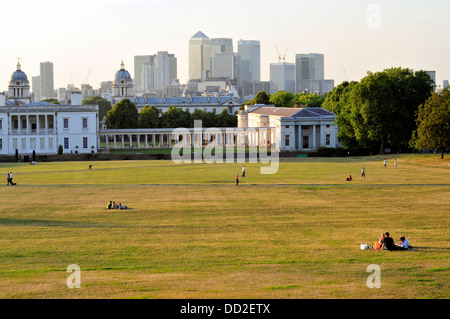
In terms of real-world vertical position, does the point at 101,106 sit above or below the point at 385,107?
above

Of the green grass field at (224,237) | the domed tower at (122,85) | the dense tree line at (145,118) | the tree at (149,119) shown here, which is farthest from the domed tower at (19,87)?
the green grass field at (224,237)

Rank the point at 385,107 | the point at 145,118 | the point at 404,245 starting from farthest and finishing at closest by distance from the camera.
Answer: the point at 145,118 < the point at 385,107 < the point at 404,245

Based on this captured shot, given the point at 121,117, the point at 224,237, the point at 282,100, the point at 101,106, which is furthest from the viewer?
the point at 101,106

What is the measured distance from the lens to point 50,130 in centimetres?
10144

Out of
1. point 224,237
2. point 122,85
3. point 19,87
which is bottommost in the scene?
point 224,237

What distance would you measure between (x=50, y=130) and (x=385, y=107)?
51.0 meters

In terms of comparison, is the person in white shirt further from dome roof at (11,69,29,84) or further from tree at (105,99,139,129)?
dome roof at (11,69,29,84)

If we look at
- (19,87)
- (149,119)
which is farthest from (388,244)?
(19,87)

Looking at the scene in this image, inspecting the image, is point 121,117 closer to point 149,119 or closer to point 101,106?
point 149,119

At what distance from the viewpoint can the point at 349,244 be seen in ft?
80.9

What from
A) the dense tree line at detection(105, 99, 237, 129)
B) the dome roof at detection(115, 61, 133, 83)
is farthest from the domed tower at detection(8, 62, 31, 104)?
the dome roof at detection(115, 61, 133, 83)

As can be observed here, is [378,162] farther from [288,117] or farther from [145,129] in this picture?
[145,129]

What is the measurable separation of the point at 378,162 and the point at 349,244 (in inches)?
1969

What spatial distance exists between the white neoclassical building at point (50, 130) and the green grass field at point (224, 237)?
49.7 m
